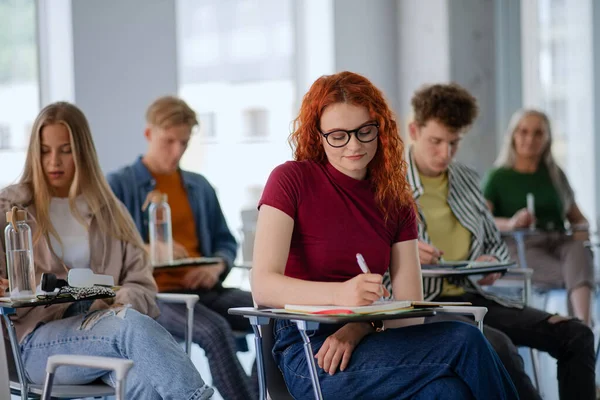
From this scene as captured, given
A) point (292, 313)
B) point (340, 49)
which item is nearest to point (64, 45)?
point (340, 49)

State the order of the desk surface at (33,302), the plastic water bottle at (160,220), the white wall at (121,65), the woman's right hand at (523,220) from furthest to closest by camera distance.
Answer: the white wall at (121,65) → the woman's right hand at (523,220) → the plastic water bottle at (160,220) → the desk surface at (33,302)

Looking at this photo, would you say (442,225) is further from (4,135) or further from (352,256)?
(4,135)

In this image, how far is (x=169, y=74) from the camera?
18.4 feet

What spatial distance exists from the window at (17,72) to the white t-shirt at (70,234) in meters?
2.39

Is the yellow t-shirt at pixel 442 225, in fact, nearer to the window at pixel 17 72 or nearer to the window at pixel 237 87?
the window at pixel 17 72

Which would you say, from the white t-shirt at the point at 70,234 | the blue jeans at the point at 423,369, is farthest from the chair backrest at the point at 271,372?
the white t-shirt at the point at 70,234

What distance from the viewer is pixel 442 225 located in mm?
3551

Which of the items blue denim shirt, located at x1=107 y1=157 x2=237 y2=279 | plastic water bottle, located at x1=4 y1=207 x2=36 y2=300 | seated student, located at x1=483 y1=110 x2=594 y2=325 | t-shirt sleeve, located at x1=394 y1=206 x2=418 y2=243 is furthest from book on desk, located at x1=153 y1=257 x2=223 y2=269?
seated student, located at x1=483 y1=110 x2=594 y2=325

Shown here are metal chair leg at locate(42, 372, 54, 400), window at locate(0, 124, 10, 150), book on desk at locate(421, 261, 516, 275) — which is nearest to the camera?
metal chair leg at locate(42, 372, 54, 400)

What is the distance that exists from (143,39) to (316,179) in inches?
128

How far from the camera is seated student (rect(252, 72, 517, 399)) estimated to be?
7.38ft

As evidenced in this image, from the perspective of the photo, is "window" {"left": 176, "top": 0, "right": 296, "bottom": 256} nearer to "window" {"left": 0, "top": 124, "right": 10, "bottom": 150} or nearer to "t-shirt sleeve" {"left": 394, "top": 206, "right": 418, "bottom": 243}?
"window" {"left": 0, "top": 124, "right": 10, "bottom": 150}

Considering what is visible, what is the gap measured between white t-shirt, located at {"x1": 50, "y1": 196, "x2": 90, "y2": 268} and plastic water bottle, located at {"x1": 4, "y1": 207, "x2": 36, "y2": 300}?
32cm

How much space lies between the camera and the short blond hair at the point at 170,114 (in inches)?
156
